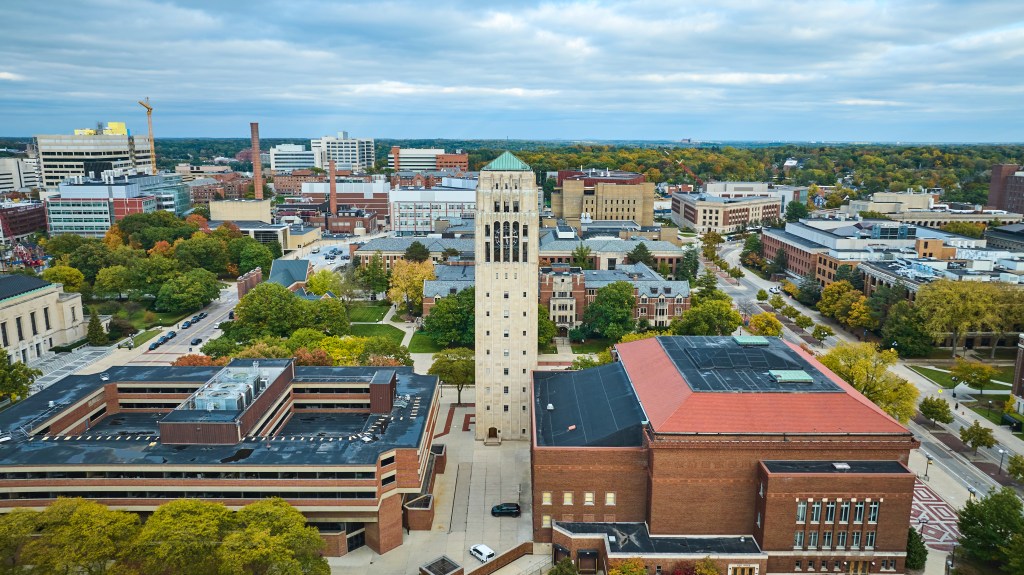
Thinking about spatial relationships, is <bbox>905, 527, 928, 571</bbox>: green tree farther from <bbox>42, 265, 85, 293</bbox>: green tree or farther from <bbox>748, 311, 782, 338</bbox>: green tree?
<bbox>42, 265, 85, 293</bbox>: green tree

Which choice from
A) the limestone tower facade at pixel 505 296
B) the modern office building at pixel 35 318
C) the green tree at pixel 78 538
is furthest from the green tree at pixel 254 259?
the green tree at pixel 78 538

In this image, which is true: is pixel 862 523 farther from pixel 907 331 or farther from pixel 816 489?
pixel 907 331

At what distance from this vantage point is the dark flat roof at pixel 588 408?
183 ft

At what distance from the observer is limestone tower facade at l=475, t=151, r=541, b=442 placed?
232ft

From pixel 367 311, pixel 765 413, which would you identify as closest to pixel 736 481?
pixel 765 413

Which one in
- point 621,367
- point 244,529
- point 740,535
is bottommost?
point 740,535

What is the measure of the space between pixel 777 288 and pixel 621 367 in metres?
90.9

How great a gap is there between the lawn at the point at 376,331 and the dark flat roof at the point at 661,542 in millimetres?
63154

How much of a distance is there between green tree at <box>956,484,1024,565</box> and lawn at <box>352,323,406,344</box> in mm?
80001

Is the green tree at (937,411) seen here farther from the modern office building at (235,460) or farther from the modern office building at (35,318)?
the modern office building at (35,318)

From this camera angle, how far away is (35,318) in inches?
4109

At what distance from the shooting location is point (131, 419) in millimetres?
68500

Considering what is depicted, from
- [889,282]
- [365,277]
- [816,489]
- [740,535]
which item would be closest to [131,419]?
[740,535]

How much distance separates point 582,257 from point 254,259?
75.1m
